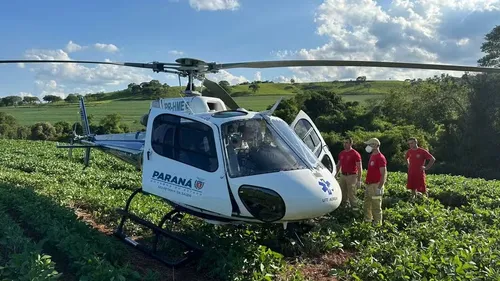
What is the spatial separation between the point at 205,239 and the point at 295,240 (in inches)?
59.5

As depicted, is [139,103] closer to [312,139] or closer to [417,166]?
[417,166]

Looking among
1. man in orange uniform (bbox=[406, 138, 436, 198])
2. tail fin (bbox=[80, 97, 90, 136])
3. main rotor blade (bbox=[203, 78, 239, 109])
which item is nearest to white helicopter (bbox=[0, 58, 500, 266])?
main rotor blade (bbox=[203, 78, 239, 109])

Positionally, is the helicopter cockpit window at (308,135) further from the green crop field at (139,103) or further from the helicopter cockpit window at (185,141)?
the green crop field at (139,103)

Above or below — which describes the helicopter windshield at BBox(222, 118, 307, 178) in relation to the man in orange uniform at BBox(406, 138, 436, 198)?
above

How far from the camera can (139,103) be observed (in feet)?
180

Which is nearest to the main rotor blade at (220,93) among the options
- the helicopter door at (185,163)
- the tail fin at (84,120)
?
the helicopter door at (185,163)

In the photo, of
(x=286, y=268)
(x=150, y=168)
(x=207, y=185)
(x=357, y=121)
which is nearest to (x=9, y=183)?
(x=150, y=168)

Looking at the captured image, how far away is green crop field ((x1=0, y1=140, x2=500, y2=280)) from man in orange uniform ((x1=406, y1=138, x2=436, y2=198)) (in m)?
0.52

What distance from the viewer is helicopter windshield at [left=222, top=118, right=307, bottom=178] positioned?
20.9 feet

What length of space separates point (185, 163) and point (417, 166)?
21.1 ft

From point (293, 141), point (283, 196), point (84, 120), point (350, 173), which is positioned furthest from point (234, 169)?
point (84, 120)

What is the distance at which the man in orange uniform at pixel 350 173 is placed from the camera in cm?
989

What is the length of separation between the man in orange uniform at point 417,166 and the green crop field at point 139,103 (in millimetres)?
30839

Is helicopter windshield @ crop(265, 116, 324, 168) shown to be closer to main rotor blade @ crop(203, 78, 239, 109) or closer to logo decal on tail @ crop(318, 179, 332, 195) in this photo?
logo decal on tail @ crop(318, 179, 332, 195)
